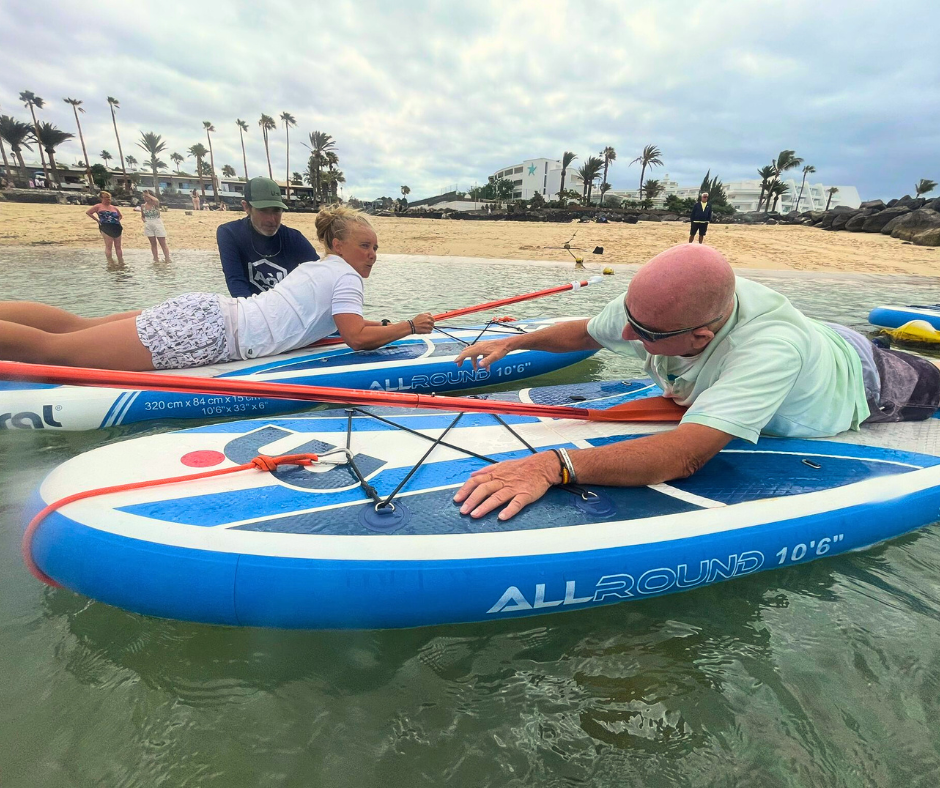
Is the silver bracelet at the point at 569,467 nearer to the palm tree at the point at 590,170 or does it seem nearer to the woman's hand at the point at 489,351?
the woman's hand at the point at 489,351

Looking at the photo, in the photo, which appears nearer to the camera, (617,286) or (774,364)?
(774,364)

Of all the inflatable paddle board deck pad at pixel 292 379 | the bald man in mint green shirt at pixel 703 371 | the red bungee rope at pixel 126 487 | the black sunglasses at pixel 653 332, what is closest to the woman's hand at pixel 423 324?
the inflatable paddle board deck pad at pixel 292 379

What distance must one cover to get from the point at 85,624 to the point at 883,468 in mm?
3851

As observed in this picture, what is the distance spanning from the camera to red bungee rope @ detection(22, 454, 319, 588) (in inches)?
78.4

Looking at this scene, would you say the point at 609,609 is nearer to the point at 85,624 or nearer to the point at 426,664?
the point at 426,664

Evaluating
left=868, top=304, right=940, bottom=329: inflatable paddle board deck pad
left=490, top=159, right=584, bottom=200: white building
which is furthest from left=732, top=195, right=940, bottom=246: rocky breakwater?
left=490, top=159, right=584, bottom=200: white building

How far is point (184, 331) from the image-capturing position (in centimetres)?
386

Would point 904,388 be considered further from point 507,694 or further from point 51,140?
point 51,140

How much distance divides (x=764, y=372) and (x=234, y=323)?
3824 mm

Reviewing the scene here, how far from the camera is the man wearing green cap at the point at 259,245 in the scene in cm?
471

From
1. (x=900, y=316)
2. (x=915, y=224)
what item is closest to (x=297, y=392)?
(x=900, y=316)

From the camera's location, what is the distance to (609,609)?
229 cm

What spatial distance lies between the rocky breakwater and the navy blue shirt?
28419mm

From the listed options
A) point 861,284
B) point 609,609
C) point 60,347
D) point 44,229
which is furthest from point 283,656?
point 44,229
